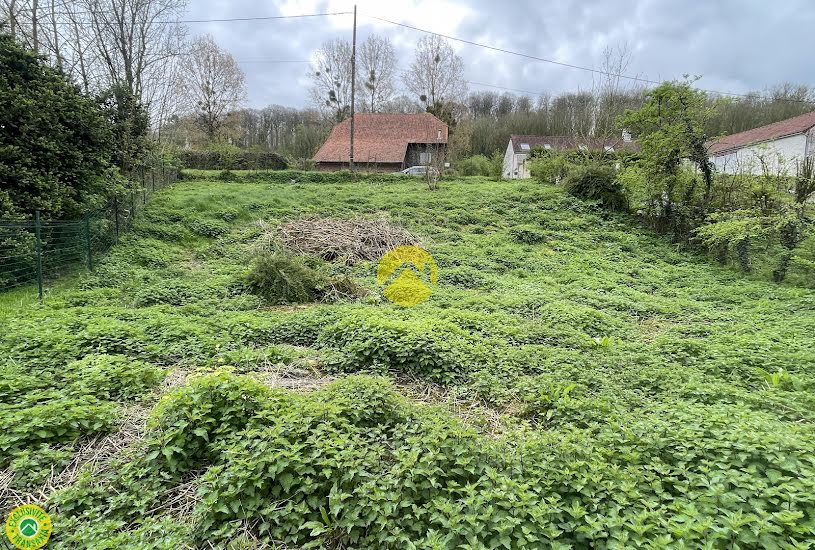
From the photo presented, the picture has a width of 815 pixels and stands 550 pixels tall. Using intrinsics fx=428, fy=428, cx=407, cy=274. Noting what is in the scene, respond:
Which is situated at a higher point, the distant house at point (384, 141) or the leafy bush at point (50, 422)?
the distant house at point (384, 141)

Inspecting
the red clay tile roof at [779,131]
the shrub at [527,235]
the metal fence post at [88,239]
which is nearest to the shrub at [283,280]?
the metal fence post at [88,239]

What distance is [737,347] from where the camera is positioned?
4.80 metres

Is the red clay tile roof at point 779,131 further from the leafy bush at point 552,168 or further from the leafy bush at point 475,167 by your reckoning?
the leafy bush at point 475,167

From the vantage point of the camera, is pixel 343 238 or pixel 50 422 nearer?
pixel 50 422

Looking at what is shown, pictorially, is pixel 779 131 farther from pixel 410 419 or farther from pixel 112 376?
pixel 112 376

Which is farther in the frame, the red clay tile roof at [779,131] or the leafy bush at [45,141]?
the red clay tile roof at [779,131]

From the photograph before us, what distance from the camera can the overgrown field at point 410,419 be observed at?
221cm

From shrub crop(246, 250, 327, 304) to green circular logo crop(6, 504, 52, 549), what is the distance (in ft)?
16.1

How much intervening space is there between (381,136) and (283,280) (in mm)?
27176

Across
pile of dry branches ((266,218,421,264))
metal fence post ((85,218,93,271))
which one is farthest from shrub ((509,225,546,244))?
metal fence post ((85,218,93,271))

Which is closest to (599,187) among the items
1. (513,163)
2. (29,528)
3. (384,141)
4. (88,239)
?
(88,239)

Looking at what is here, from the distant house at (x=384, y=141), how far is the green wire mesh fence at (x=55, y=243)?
20928 millimetres

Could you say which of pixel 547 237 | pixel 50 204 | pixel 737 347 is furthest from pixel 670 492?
pixel 547 237

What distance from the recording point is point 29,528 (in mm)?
2215
